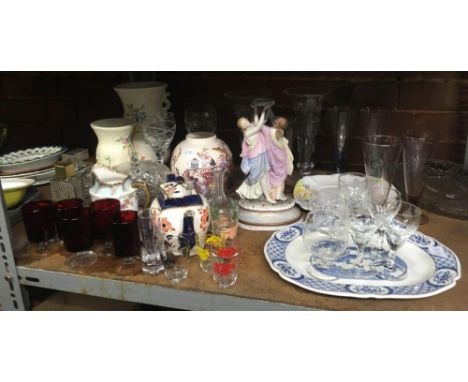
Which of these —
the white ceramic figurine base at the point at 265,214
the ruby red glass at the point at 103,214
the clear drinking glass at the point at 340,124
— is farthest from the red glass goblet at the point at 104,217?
the clear drinking glass at the point at 340,124

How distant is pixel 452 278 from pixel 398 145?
0.33 m

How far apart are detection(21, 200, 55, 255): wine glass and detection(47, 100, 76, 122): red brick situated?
2.26ft

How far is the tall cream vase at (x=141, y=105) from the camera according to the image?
3.50 feet

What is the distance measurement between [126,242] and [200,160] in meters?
0.23

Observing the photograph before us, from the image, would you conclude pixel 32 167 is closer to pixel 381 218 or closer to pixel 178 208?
pixel 178 208

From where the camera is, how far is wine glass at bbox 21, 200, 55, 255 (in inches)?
34.2

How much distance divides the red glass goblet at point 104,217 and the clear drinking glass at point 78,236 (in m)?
0.01

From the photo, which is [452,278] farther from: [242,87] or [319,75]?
[242,87]

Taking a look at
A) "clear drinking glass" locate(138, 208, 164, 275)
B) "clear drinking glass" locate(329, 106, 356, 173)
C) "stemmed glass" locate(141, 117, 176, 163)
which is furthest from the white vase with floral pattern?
"clear drinking glass" locate(329, 106, 356, 173)

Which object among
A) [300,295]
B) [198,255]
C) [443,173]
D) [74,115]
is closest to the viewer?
[300,295]

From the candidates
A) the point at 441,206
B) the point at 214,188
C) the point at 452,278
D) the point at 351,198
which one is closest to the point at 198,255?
the point at 214,188

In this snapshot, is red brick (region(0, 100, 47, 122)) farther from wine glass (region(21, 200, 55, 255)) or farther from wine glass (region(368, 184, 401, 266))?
wine glass (region(368, 184, 401, 266))

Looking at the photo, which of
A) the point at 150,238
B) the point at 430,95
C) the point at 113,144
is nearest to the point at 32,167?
the point at 113,144
